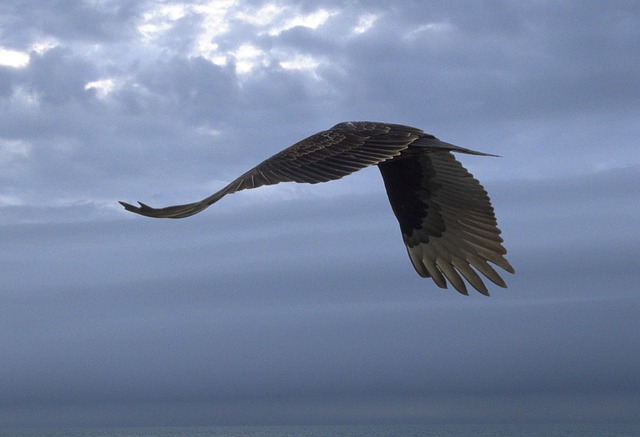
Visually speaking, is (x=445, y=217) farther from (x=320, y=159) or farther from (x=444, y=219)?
(x=320, y=159)

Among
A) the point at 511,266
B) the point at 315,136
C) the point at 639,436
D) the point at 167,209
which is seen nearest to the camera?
the point at 167,209

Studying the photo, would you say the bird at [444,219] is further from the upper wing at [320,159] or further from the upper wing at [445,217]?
the upper wing at [320,159]

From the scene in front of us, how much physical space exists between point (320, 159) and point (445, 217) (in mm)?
4718

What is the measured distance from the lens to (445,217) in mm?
14664

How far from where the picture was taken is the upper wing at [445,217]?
1429 centimetres

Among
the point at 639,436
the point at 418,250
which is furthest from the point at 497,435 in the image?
the point at 418,250

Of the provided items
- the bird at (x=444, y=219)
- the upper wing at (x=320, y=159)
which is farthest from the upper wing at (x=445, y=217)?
the upper wing at (x=320, y=159)

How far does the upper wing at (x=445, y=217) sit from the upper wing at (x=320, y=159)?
258cm

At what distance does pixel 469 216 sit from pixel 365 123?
3023mm

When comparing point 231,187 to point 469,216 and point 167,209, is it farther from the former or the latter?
point 469,216

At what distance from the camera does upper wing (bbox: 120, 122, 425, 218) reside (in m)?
9.24

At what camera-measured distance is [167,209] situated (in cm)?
919

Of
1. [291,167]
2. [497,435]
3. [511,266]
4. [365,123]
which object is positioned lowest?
[497,435]

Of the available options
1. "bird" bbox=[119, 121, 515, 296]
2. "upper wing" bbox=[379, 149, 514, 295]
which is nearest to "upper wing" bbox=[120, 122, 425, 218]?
"bird" bbox=[119, 121, 515, 296]
